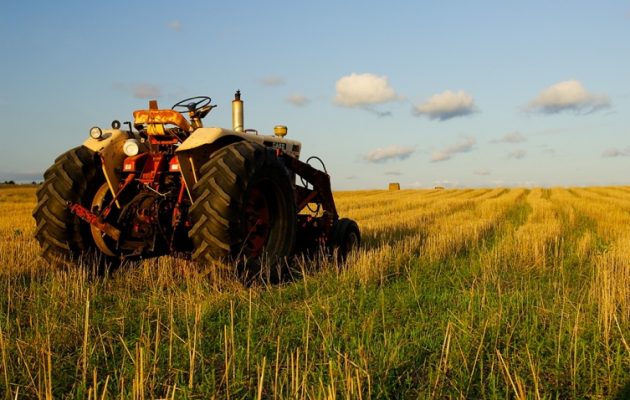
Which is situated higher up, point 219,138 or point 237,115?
point 237,115

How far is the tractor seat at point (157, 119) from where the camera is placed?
535 cm

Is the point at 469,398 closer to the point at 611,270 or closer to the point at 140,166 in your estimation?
the point at 611,270

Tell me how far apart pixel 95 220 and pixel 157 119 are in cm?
117

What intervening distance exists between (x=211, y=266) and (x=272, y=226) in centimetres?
114

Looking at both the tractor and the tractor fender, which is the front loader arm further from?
the tractor fender

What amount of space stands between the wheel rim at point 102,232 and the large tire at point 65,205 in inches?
3.3

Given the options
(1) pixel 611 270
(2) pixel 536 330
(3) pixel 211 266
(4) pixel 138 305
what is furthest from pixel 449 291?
(4) pixel 138 305

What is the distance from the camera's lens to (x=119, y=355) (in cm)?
324

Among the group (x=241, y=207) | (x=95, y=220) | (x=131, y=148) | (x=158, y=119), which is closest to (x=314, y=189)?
(x=241, y=207)

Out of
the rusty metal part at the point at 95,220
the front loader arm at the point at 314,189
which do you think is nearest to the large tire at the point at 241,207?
the rusty metal part at the point at 95,220

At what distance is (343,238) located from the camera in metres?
7.02

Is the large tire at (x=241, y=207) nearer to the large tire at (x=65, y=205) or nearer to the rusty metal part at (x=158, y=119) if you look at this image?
the rusty metal part at (x=158, y=119)

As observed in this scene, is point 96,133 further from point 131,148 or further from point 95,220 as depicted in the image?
point 95,220

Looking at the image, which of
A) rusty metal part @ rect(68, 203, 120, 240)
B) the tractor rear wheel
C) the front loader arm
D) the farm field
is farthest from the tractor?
the tractor rear wheel
